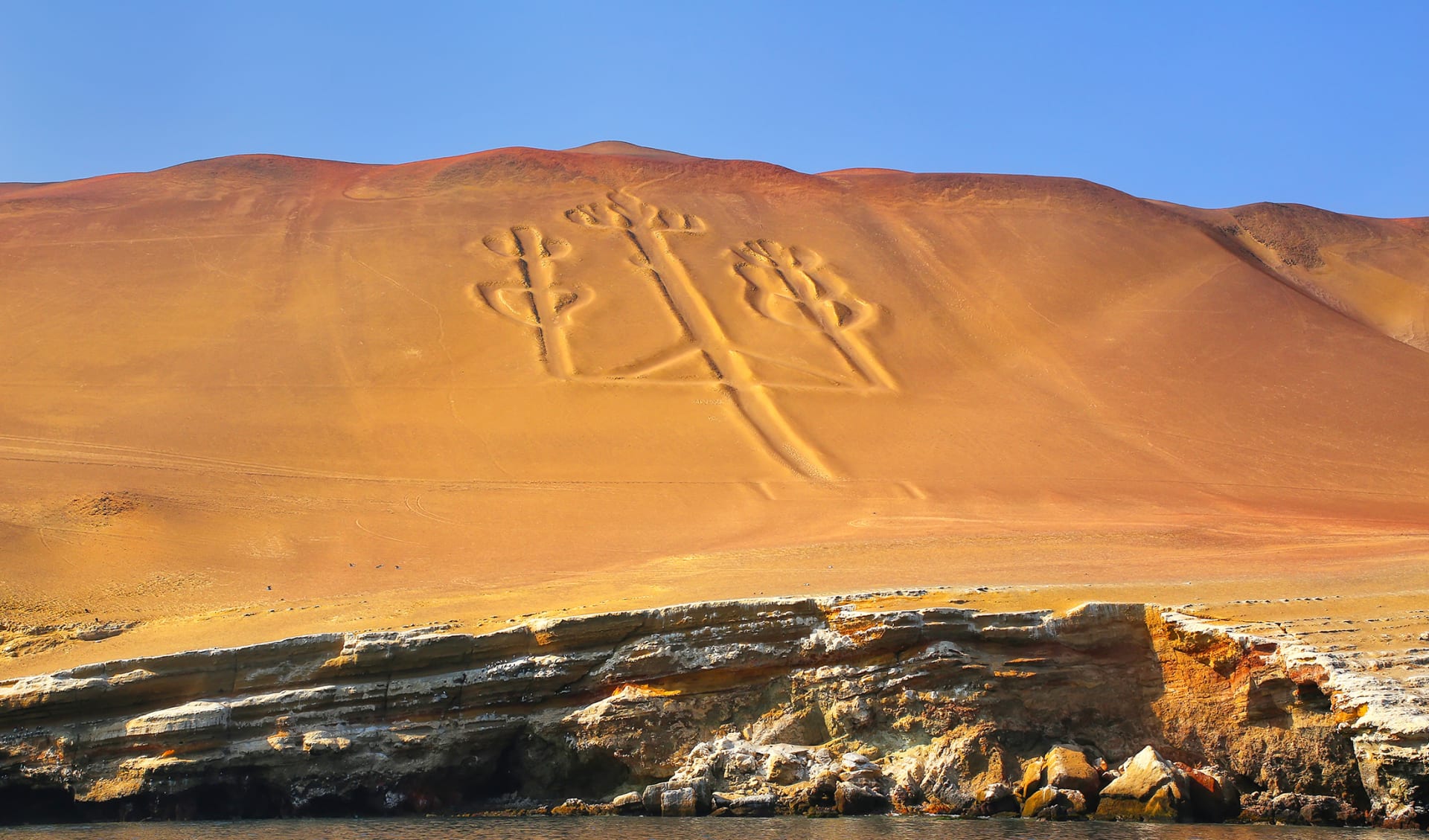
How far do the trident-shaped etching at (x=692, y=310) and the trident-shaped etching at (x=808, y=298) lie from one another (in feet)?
6.28

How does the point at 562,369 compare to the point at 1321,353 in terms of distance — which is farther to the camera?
the point at 1321,353

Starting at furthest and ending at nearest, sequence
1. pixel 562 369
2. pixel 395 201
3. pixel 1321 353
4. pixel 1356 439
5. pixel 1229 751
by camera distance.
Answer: pixel 395 201
pixel 1321 353
pixel 562 369
pixel 1356 439
pixel 1229 751

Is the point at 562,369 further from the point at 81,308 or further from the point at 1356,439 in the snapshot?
the point at 1356,439

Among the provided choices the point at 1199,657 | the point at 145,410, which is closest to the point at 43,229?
the point at 145,410

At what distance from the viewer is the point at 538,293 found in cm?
3628

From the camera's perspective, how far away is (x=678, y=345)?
33625 millimetres

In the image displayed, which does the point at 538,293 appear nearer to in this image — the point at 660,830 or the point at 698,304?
→ the point at 698,304

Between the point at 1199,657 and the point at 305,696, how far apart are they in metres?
9.86

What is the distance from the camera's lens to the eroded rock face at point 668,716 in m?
13.2

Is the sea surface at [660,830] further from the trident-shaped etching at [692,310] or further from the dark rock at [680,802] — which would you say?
the trident-shaped etching at [692,310]

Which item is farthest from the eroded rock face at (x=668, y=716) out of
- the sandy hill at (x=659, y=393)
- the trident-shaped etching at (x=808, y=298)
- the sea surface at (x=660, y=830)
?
the trident-shaped etching at (x=808, y=298)

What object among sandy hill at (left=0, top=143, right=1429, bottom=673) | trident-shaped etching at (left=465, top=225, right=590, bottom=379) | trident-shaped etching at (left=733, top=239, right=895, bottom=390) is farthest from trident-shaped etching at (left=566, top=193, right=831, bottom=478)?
trident-shaped etching at (left=465, top=225, right=590, bottom=379)

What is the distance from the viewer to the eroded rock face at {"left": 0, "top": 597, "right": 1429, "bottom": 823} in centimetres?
1325

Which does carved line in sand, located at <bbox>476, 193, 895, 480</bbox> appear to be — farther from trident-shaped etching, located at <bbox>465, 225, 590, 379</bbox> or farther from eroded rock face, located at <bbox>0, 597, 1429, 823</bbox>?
eroded rock face, located at <bbox>0, 597, 1429, 823</bbox>
